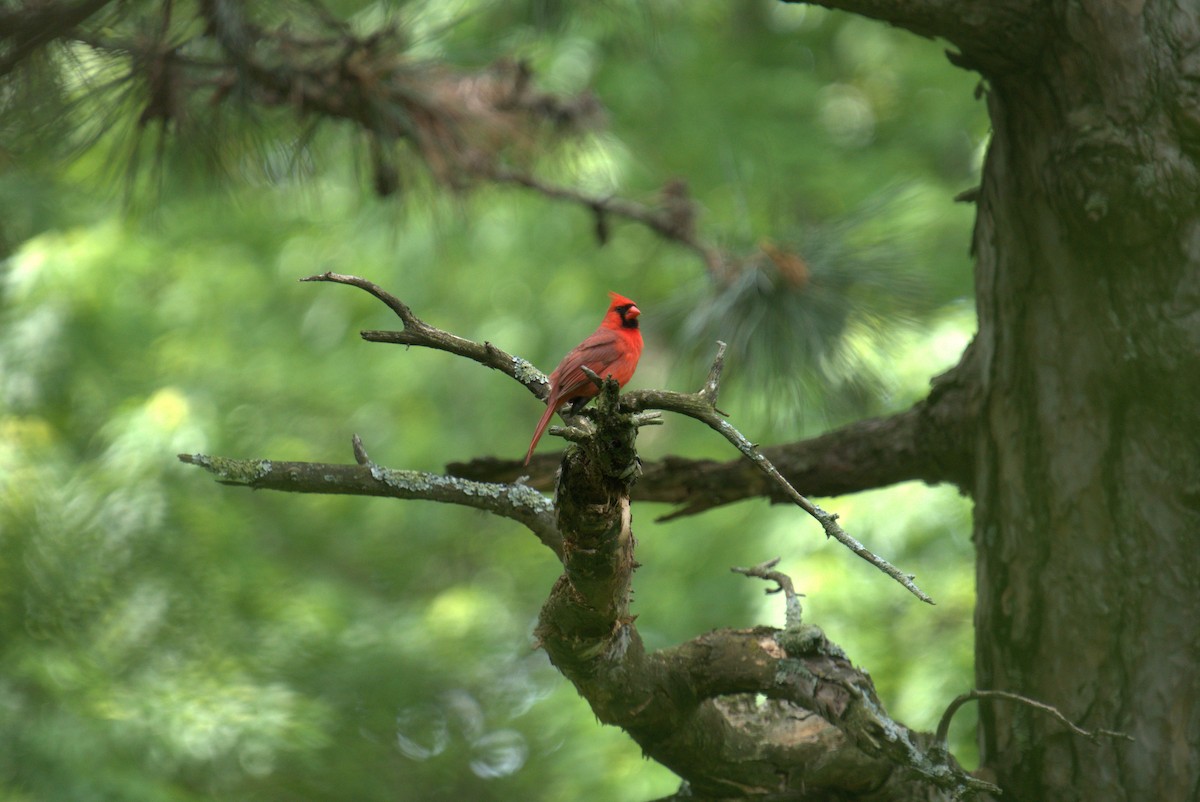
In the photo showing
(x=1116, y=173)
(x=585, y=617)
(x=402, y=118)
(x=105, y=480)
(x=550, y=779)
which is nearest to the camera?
(x=585, y=617)

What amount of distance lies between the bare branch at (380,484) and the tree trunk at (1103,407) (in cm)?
110

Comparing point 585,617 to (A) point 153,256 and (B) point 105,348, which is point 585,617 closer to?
(B) point 105,348

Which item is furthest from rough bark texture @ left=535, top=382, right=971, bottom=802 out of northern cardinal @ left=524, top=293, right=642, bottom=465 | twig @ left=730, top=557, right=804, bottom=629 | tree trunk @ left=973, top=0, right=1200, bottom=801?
northern cardinal @ left=524, top=293, right=642, bottom=465

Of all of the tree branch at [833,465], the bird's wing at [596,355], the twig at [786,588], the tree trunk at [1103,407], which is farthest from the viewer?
the bird's wing at [596,355]

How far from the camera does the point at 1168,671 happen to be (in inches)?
91.0

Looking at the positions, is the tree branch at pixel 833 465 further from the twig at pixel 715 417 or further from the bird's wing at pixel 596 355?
the twig at pixel 715 417

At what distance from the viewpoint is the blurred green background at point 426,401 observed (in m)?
4.30

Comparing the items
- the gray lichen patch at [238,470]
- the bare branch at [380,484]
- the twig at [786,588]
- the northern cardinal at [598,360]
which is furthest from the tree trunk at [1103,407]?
the gray lichen patch at [238,470]

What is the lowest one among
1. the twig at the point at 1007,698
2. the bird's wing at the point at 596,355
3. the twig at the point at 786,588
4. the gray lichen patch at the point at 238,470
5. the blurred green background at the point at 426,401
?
the twig at the point at 1007,698

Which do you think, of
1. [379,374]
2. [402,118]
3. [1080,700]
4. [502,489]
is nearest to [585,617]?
[502,489]

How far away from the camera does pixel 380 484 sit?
2.12 meters

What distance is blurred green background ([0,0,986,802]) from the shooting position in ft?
14.1

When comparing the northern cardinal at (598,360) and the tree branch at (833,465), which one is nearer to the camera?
the tree branch at (833,465)

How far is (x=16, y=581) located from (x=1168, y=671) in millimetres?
5153
